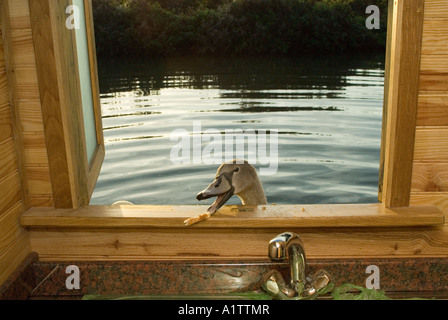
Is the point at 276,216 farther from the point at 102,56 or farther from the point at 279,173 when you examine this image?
the point at 102,56

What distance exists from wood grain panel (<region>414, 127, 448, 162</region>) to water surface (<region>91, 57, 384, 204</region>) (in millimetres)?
4171

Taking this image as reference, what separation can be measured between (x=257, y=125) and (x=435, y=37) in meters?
7.78

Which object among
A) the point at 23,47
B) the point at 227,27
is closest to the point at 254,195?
the point at 23,47

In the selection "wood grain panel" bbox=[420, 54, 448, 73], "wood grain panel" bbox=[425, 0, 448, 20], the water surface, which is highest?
"wood grain panel" bbox=[425, 0, 448, 20]

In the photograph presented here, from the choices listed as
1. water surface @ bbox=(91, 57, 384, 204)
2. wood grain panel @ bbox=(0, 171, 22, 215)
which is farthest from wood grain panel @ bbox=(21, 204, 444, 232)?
water surface @ bbox=(91, 57, 384, 204)

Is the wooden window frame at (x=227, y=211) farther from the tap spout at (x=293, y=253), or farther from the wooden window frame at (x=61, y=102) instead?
the tap spout at (x=293, y=253)

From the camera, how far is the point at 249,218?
2.28 m

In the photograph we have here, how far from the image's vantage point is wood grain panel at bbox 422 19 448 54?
212cm

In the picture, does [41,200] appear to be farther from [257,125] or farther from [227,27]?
[227,27]

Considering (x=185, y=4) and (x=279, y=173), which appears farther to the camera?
(x=185, y=4)

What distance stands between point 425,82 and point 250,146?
715 centimetres

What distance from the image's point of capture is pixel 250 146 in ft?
30.6

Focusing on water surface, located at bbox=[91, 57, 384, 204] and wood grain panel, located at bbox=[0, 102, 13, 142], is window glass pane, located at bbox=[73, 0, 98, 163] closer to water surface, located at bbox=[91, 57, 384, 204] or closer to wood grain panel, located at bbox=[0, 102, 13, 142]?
wood grain panel, located at bbox=[0, 102, 13, 142]
